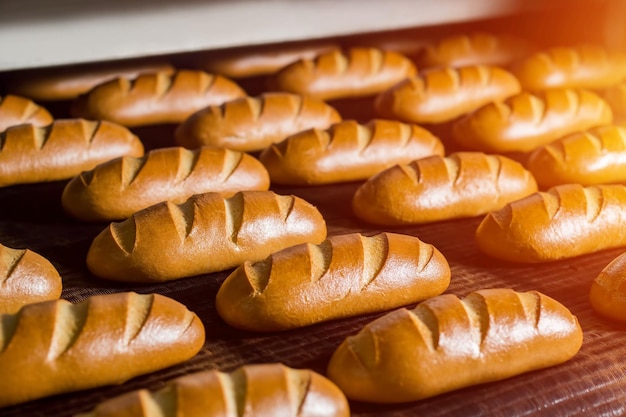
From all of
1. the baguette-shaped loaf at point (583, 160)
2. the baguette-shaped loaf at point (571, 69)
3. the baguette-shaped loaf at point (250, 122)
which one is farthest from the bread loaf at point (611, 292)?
the baguette-shaped loaf at point (571, 69)

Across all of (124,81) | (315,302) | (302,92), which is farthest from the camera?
(302,92)

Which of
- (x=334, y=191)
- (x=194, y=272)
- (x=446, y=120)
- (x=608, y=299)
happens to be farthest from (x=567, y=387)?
(x=446, y=120)

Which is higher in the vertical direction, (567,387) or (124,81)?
(124,81)

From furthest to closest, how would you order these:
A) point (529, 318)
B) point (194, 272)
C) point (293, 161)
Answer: point (293, 161) < point (194, 272) < point (529, 318)

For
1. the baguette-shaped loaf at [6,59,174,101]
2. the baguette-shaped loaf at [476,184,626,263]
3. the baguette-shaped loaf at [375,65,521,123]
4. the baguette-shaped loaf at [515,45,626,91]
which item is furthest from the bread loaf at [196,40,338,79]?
the baguette-shaped loaf at [476,184,626,263]

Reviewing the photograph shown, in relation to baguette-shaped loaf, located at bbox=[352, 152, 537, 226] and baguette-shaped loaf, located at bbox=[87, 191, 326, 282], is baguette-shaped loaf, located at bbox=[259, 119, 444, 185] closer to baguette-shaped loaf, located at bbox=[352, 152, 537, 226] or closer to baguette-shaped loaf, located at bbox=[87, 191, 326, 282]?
baguette-shaped loaf, located at bbox=[352, 152, 537, 226]

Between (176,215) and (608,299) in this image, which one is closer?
(608,299)

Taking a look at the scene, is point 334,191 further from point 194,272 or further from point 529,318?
point 529,318
